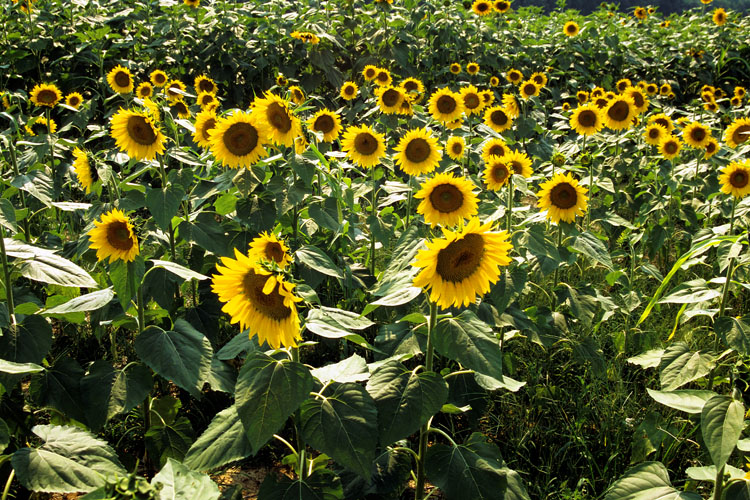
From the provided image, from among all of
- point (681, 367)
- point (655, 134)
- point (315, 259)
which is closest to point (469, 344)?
point (315, 259)

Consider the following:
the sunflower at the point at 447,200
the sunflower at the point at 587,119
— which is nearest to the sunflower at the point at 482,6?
the sunflower at the point at 587,119

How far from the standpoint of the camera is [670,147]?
4707 millimetres

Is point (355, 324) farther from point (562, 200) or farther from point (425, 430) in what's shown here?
point (562, 200)

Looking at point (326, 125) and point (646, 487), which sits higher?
point (326, 125)

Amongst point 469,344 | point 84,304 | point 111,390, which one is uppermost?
point 84,304

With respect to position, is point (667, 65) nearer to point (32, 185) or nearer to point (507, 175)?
point (507, 175)

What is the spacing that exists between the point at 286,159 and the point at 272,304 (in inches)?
59.3

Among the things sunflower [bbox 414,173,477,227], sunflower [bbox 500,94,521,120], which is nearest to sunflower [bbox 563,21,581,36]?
sunflower [bbox 500,94,521,120]

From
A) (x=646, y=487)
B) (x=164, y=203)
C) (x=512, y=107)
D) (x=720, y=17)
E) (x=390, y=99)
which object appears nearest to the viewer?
(x=646, y=487)

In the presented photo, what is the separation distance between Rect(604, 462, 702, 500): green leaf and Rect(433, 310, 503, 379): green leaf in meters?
0.60

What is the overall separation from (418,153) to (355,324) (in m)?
2.00

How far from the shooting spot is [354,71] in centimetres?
761

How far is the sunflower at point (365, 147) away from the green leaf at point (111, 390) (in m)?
2.02

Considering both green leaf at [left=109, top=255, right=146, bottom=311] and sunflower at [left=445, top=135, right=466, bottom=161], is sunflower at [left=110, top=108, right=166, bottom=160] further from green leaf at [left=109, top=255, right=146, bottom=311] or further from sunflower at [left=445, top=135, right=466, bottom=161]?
sunflower at [left=445, top=135, right=466, bottom=161]
